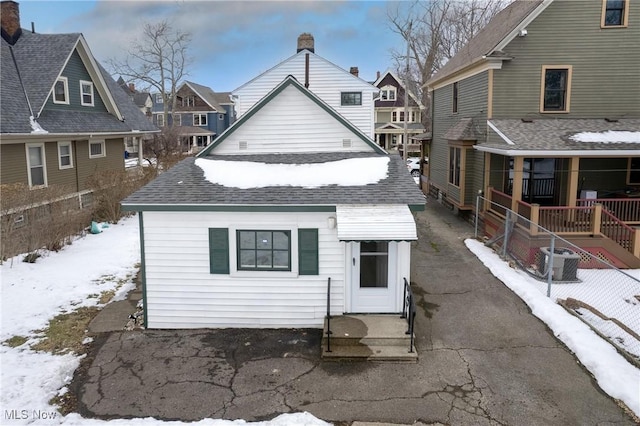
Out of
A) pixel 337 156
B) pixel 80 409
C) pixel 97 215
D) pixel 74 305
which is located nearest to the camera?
pixel 80 409

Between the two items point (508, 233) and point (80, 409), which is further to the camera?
point (508, 233)

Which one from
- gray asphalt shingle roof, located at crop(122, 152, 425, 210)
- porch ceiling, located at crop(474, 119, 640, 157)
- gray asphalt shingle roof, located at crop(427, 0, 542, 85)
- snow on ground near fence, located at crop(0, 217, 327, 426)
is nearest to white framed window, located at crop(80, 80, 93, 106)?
snow on ground near fence, located at crop(0, 217, 327, 426)

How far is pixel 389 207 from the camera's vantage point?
361 inches

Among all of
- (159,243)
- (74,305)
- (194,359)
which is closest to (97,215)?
(74,305)

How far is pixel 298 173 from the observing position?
35.6 ft

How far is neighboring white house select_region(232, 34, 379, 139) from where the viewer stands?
18.7 meters

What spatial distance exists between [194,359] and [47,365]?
2548 mm

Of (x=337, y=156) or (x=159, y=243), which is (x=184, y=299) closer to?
(x=159, y=243)

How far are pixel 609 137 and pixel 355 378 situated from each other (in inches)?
515

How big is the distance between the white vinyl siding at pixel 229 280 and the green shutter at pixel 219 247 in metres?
0.08

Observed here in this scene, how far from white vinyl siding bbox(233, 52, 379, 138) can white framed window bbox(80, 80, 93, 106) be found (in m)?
8.21

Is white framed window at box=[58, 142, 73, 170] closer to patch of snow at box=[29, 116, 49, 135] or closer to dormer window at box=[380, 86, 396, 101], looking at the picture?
patch of snow at box=[29, 116, 49, 135]

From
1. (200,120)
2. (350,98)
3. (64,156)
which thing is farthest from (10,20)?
(200,120)

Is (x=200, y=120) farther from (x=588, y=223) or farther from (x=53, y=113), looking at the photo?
(x=588, y=223)
